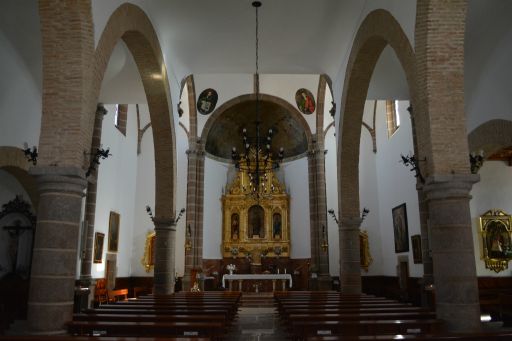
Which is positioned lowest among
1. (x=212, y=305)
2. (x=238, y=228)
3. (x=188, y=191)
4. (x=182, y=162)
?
(x=212, y=305)

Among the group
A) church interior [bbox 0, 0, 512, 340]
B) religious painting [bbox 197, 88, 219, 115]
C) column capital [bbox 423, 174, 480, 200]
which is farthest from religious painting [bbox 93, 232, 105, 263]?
column capital [bbox 423, 174, 480, 200]

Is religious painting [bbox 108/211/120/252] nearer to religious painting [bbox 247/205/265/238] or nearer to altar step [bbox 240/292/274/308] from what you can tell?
altar step [bbox 240/292/274/308]

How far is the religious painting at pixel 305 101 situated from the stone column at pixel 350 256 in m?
9.01

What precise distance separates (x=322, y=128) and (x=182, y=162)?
667 centimetres

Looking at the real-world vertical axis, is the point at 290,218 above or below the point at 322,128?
below

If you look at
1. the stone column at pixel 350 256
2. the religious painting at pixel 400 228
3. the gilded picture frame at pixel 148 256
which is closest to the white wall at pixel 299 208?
the religious painting at pixel 400 228

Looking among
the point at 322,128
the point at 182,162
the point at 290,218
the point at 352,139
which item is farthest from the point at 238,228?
the point at 352,139

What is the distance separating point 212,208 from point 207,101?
525cm

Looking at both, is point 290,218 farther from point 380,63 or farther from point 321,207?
point 380,63

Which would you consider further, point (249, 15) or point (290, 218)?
point (290, 218)

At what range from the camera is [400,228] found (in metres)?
17.1

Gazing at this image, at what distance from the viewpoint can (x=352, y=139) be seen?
43.3 feet

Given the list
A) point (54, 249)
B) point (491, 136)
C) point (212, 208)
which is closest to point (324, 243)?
point (212, 208)

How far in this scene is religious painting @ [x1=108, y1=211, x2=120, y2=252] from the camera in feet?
55.5
